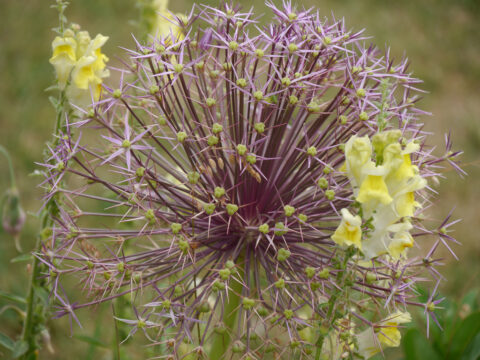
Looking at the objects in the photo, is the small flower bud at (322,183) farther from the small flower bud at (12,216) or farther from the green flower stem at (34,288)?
the small flower bud at (12,216)

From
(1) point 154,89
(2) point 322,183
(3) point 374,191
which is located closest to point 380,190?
(3) point 374,191

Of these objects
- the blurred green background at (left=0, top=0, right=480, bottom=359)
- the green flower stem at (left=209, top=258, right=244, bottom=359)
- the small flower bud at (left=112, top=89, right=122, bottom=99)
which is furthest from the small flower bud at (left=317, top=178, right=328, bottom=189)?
the blurred green background at (left=0, top=0, right=480, bottom=359)

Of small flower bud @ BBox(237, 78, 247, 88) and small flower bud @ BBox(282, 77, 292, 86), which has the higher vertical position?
small flower bud @ BBox(282, 77, 292, 86)

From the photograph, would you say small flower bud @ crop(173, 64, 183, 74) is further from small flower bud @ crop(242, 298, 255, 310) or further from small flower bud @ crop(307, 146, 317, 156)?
small flower bud @ crop(242, 298, 255, 310)

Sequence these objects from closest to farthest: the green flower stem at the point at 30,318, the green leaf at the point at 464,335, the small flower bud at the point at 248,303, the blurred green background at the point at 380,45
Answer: the small flower bud at the point at 248,303
the green flower stem at the point at 30,318
the green leaf at the point at 464,335
the blurred green background at the point at 380,45

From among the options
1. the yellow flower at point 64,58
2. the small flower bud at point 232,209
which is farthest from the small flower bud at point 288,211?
the yellow flower at point 64,58

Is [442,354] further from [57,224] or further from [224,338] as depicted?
[57,224]

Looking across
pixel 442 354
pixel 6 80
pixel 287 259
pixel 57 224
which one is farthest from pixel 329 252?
pixel 6 80
